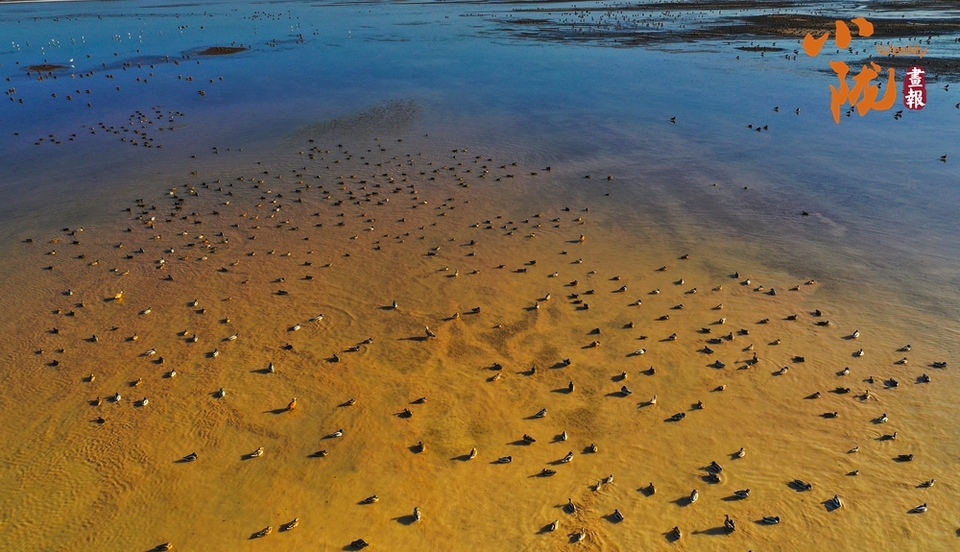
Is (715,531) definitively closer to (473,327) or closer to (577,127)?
(473,327)

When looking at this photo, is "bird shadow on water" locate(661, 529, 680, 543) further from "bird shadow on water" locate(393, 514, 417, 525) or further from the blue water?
the blue water

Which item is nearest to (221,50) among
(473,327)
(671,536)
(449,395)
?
(473,327)

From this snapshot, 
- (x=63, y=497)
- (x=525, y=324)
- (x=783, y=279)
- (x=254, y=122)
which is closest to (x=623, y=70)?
(x=254, y=122)

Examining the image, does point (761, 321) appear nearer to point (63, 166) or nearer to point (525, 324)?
point (525, 324)

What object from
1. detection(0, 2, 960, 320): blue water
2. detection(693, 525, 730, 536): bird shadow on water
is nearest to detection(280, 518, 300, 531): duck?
detection(693, 525, 730, 536): bird shadow on water

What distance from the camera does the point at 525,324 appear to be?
21.5m

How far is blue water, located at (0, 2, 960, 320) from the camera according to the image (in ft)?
97.2

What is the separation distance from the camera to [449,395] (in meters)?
18.2

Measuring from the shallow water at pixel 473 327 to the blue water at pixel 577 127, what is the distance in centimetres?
37

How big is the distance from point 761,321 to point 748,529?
385 inches

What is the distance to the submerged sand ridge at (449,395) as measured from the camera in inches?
559

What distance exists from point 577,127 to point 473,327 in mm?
29668

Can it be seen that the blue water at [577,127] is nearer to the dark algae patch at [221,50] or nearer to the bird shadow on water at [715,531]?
the dark algae patch at [221,50]

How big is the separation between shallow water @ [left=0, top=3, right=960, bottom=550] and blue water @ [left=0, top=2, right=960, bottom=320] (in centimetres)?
37
